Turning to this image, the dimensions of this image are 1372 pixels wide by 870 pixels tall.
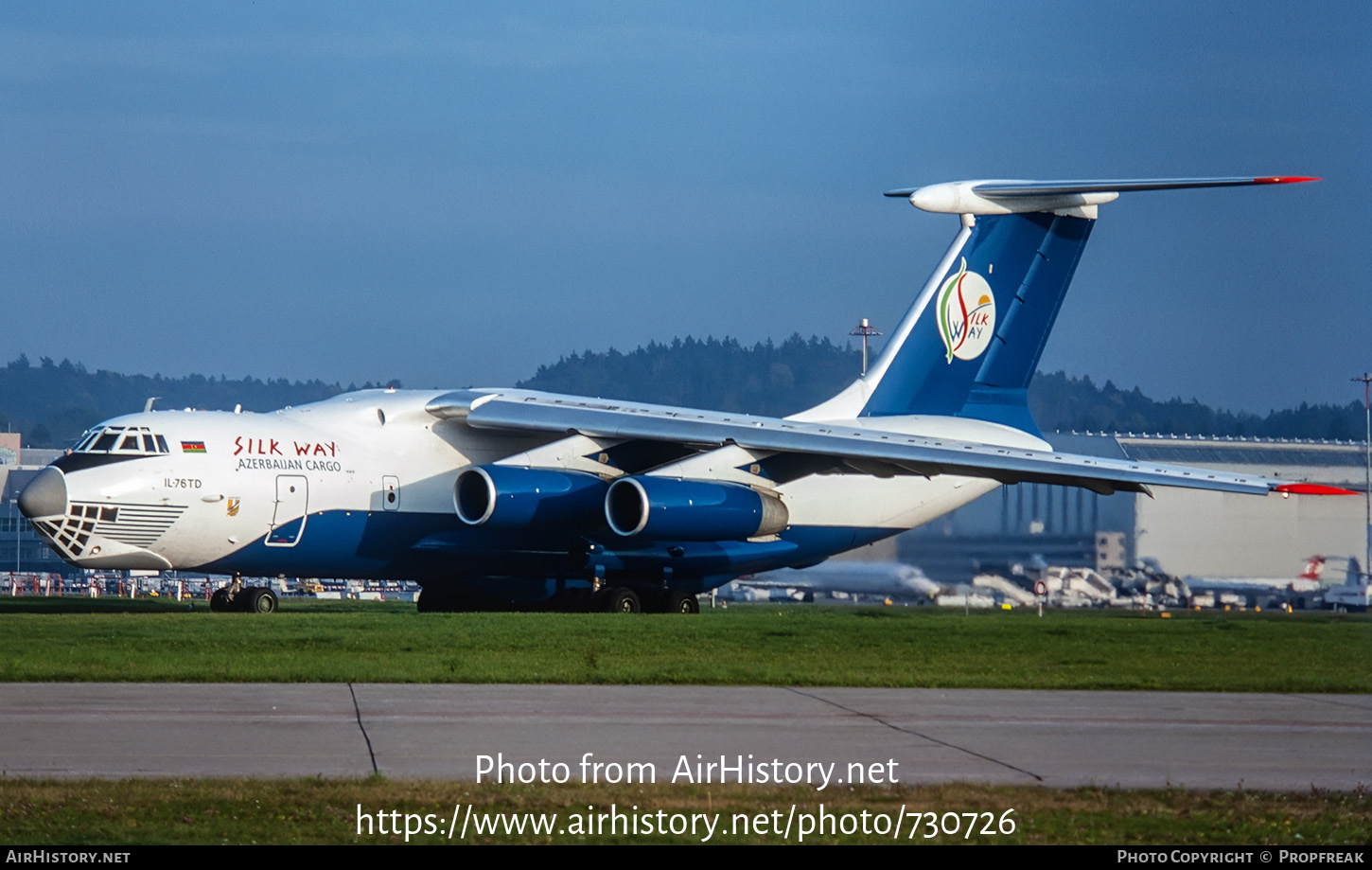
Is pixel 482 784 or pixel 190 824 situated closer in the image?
pixel 190 824

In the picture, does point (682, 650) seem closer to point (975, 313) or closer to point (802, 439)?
point (802, 439)

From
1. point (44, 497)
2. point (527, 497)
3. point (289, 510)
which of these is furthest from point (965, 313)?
point (44, 497)

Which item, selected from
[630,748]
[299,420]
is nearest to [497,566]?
[299,420]

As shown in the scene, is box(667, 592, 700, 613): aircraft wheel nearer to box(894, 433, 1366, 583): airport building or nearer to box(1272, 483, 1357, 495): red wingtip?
box(894, 433, 1366, 583): airport building

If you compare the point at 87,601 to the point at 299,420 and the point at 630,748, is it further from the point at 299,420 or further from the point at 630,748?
the point at 630,748

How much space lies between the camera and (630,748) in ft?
27.9

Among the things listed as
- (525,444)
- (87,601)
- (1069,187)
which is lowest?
(87,601)

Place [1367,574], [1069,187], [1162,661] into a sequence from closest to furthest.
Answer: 1. [1162,661]
2. [1069,187]
3. [1367,574]

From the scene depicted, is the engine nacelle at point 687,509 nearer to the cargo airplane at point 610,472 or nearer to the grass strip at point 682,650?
the cargo airplane at point 610,472

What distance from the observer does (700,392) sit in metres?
72.8

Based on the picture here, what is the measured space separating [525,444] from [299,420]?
125 inches

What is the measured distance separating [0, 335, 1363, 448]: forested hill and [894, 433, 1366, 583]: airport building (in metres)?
6.70

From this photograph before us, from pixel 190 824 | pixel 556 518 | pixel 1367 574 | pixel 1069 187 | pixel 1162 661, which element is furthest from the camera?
pixel 1367 574

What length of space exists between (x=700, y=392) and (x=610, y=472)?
5046cm
